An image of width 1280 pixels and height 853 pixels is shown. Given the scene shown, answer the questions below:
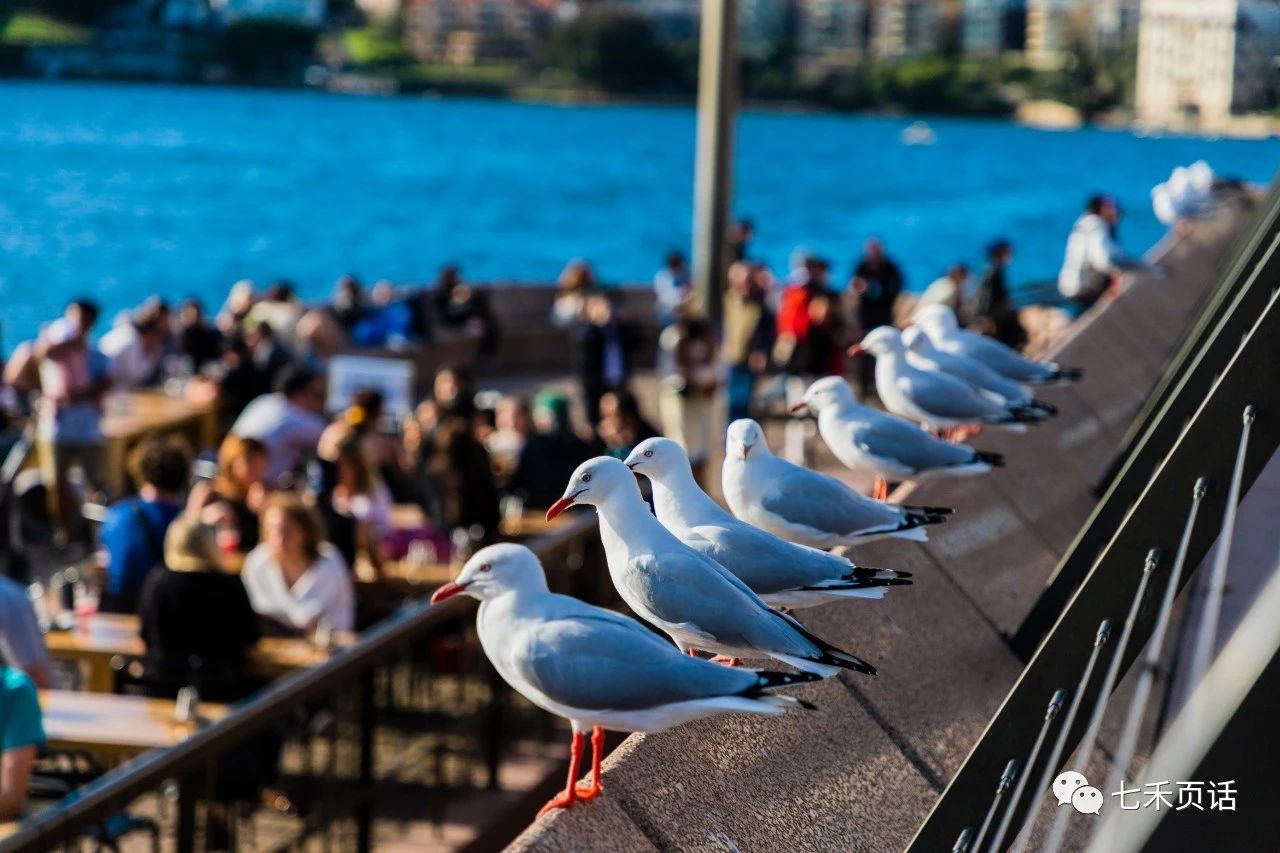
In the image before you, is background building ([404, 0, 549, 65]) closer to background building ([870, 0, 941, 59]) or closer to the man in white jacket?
background building ([870, 0, 941, 59])

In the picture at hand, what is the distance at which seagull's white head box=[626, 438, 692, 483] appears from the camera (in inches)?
182

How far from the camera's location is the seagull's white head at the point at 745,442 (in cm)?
529

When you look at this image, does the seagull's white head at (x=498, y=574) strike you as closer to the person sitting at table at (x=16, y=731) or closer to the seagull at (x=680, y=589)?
the seagull at (x=680, y=589)

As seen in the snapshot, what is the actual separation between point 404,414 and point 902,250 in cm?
6214

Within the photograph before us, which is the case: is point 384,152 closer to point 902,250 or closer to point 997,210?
point 997,210

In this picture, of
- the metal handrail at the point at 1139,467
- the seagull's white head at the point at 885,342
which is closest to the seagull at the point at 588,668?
the metal handrail at the point at 1139,467

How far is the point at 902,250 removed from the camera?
250 feet

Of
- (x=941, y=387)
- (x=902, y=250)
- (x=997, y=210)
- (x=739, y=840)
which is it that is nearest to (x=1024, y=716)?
(x=739, y=840)

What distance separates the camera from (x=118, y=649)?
8031mm

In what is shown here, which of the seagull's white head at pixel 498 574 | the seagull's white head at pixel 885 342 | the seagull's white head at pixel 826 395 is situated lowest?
the seagull's white head at pixel 826 395

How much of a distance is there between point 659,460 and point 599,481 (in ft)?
1.60

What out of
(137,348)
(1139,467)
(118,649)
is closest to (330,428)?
(118,649)

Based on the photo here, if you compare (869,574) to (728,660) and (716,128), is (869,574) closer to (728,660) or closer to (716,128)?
(728,660)

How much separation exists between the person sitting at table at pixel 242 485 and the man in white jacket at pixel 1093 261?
7.72 meters
